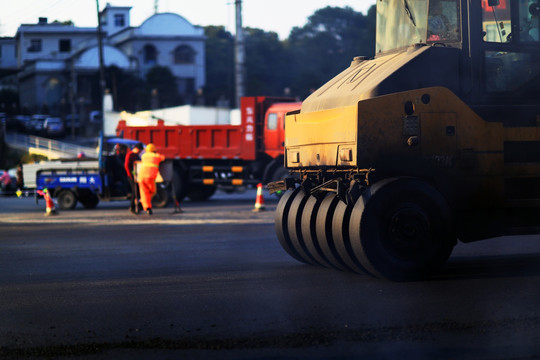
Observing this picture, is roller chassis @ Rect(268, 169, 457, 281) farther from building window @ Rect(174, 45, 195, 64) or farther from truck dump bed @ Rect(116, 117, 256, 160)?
building window @ Rect(174, 45, 195, 64)

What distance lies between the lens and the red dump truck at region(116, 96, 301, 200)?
2692 cm

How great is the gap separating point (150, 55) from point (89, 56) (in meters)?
5.01

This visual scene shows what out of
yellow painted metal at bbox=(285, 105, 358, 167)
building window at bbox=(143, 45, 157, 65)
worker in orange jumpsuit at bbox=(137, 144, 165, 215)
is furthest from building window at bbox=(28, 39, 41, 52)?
yellow painted metal at bbox=(285, 105, 358, 167)

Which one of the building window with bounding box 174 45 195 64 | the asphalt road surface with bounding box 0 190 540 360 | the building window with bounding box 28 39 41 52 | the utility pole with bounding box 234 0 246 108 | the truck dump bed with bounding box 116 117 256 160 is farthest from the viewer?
the building window with bounding box 28 39 41 52

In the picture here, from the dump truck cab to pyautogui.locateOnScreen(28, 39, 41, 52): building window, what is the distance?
74473 millimetres

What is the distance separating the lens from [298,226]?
35.6ft

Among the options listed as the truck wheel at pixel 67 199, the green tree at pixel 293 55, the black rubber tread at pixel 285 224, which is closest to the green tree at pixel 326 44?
the green tree at pixel 293 55

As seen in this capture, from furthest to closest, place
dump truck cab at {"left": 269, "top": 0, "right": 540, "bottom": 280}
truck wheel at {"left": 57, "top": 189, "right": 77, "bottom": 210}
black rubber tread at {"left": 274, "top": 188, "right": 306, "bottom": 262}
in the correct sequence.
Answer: truck wheel at {"left": 57, "top": 189, "right": 77, "bottom": 210} < black rubber tread at {"left": 274, "top": 188, "right": 306, "bottom": 262} < dump truck cab at {"left": 269, "top": 0, "right": 540, "bottom": 280}

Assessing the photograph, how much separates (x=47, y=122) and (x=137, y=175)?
4416cm

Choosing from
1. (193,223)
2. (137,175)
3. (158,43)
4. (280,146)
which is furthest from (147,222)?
(158,43)

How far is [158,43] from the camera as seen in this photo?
255 feet

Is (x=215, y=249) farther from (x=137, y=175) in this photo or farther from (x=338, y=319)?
(x=137, y=175)

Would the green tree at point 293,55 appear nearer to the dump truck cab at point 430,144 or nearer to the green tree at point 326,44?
the green tree at point 326,44

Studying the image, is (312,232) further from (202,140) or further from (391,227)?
(202,140)
